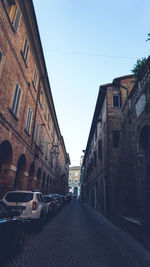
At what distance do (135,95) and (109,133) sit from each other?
18.6 feet

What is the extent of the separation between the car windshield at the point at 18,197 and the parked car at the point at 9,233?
228cm

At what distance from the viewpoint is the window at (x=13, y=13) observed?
30.4 ft

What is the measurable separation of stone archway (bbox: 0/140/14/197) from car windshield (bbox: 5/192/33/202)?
6.83ft

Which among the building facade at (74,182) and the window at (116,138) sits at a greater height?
the window at (116,138)

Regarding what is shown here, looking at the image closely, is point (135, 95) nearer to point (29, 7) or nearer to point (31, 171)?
point (29, 7)

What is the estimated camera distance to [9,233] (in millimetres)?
3986

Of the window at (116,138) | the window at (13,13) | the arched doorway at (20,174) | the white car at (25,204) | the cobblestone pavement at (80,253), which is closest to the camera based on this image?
the cobblestone pavement at (80,253)

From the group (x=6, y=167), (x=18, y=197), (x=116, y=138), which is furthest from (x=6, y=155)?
(x=116, y=138)

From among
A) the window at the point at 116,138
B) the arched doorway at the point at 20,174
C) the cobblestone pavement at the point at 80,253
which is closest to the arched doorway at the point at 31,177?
the arched doorway at the point at 20,174

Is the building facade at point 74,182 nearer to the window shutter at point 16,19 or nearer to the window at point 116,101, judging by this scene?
the window at point 116,101

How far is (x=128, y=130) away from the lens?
30.8 feet

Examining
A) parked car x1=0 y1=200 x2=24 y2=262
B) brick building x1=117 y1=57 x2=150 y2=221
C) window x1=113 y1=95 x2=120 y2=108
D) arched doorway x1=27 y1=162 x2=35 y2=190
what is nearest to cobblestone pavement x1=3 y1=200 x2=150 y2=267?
parked car x1=0 y1=200 x2=24 y2=262

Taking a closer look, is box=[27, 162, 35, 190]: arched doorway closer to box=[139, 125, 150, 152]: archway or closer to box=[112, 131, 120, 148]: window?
box=[112, 131, 120, 148]: window

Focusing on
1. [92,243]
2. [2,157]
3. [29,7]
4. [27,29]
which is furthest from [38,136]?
[92,243]
